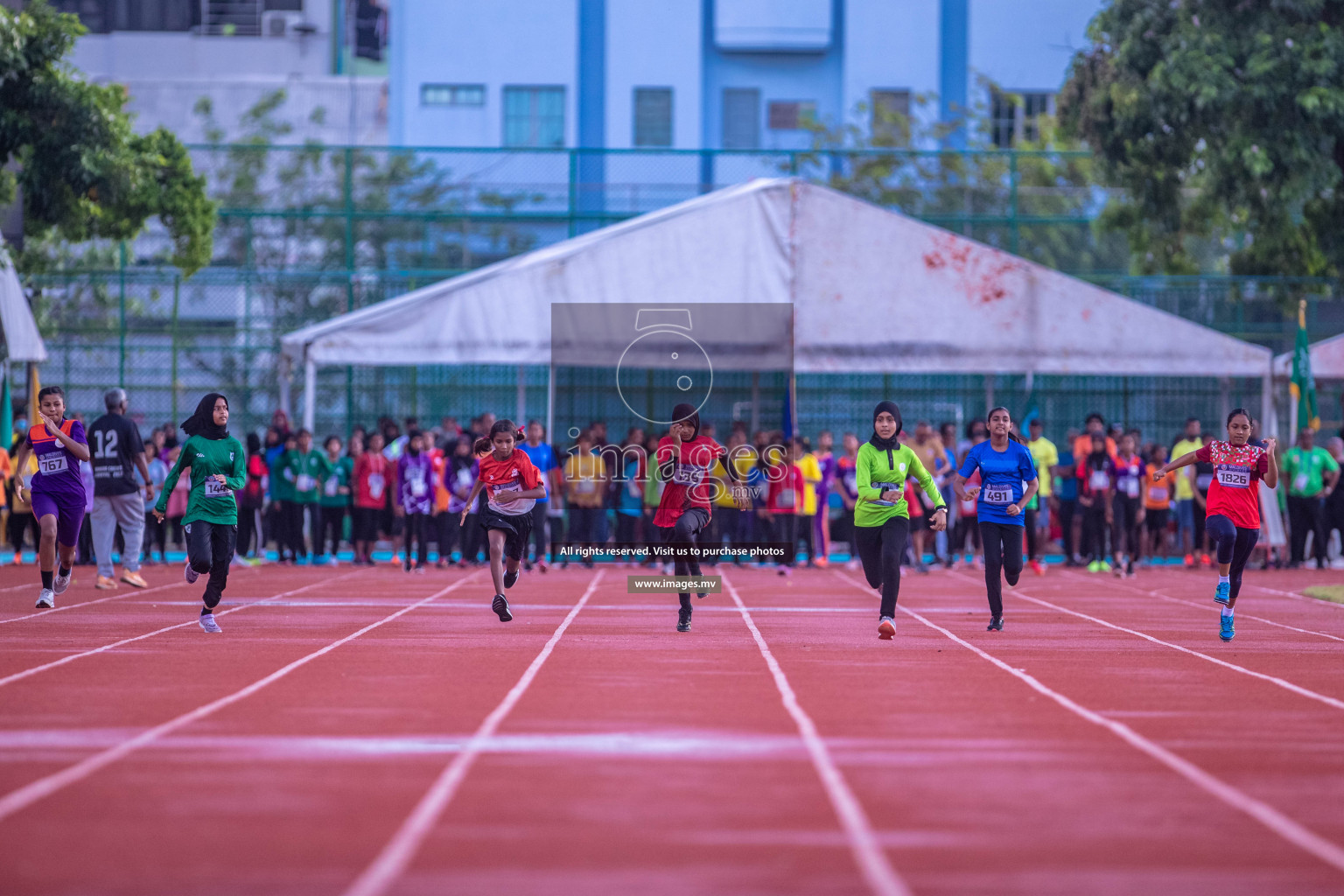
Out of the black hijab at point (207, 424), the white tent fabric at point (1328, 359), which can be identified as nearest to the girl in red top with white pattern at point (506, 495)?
the black hijab at point (207, 424)

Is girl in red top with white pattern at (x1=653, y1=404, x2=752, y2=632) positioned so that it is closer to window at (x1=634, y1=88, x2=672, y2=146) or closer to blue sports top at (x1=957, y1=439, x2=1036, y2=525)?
blue sports top at (x1=957, y1=439, x2=1036, y2=525)

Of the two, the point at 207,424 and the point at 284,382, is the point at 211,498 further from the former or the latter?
the point at 284,382

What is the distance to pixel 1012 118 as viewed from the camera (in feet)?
137

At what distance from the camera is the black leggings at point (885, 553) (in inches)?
516

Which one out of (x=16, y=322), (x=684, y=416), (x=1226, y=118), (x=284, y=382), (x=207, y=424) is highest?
(x=1226, y=118)

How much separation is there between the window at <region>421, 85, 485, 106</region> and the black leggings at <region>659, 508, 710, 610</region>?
98.0 ft

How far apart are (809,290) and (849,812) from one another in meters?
15.8

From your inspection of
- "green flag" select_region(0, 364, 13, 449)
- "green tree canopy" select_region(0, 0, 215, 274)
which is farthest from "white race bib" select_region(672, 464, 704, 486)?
"green flag" select_region(0, 364, 13, 449)

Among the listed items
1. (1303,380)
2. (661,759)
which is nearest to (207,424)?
(661,759)

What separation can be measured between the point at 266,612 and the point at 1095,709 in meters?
8.41

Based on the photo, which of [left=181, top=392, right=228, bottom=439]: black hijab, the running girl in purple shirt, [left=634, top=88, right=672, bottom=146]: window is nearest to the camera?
[left=181, top=392, right=228, bottom=439]: black hijab

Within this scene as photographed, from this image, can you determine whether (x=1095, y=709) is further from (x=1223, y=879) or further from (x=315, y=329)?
(x=315, y=329)

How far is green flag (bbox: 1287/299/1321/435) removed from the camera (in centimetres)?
2225

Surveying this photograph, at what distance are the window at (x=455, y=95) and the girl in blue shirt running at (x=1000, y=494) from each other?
29.7 metres
